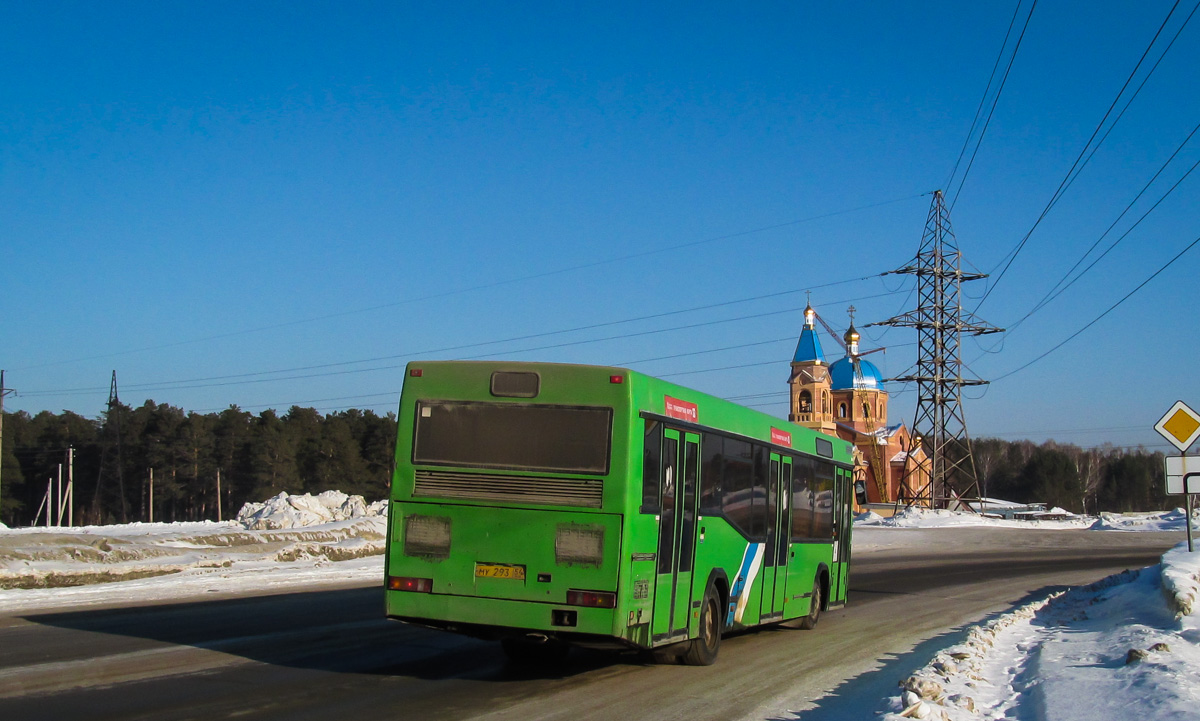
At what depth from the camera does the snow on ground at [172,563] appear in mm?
20969

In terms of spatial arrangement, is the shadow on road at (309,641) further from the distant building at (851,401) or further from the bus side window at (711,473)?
the distant building at (851,401)

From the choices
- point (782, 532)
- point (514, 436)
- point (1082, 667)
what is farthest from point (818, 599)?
point (514, 436)

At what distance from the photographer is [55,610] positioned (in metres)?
17.0

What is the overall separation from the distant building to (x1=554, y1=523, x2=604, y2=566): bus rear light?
9278 centimetres

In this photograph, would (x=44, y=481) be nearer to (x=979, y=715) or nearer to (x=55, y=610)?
(x=55, y=610)

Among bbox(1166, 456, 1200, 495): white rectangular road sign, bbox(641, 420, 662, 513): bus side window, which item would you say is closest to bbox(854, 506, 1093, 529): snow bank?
bbox(1166, 456, 1200, 495): white rectangular road sign

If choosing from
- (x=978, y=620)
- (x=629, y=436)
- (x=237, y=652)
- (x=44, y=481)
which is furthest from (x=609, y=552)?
(x=44, y=481)

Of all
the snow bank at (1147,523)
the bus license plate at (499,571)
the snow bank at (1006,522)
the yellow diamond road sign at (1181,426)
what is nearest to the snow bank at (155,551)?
the bus license plate at (499,571)

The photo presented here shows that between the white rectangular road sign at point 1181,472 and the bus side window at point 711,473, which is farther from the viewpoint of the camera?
the white rectangular road sign at point 1181,472

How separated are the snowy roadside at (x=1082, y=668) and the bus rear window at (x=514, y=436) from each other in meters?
3.47

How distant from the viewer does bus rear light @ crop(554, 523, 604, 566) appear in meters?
10.0

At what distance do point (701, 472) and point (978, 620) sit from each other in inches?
347

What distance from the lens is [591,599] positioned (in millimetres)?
9984

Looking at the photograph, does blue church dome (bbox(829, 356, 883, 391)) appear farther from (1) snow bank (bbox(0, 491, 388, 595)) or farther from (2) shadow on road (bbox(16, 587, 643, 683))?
(2) shadow on road (bbox(16, 587, 643, 683))
